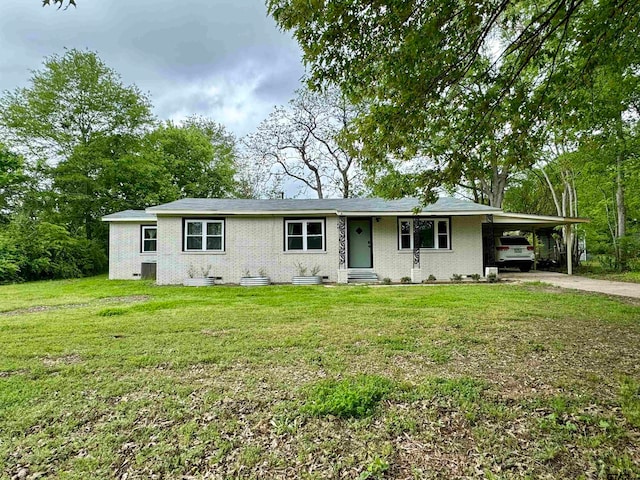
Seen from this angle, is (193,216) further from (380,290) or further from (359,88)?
(359,88)

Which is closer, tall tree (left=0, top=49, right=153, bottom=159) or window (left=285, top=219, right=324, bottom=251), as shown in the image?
window (left=285, top=219, right=324, bottom=251)

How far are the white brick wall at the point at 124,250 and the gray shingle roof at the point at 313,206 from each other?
2.37 meters

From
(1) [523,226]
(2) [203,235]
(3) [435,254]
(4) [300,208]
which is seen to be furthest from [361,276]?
(1) [523,226]

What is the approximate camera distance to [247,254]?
12.2 m

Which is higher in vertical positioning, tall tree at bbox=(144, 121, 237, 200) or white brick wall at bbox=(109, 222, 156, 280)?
tall tree at bbox=(144, 121, 237, 200)

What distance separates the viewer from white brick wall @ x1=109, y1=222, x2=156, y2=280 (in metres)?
13.7

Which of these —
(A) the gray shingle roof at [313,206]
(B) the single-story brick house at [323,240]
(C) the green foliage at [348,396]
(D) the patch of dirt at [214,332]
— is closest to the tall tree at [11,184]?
(B) the single-story brick house at [323,240]

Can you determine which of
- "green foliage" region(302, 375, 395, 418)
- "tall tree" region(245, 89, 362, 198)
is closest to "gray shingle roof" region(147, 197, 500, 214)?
"green foliage" region(302, 375, 395, 418)

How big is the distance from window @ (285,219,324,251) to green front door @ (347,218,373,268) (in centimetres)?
121

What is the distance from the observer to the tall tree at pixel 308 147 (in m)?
23.4

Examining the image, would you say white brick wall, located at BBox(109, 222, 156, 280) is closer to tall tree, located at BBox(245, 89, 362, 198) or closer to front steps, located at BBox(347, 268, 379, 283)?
front steps, located at BBox(347, 268, 379, 283)

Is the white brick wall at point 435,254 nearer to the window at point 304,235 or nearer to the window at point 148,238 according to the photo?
the window at point 304,235

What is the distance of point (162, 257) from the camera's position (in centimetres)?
1203

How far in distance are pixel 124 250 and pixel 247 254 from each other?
5.37 metres
